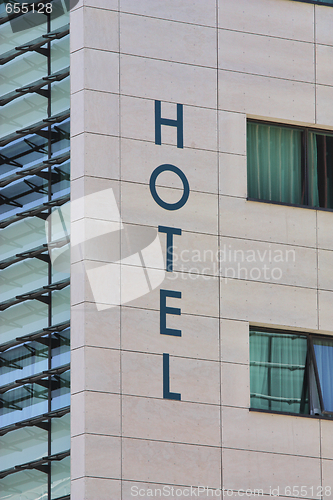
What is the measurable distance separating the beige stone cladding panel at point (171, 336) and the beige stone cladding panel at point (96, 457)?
219 cm

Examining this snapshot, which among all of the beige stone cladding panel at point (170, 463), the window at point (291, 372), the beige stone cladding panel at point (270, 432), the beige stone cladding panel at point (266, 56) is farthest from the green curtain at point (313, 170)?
the beige stone cladding panel at point (170, 463)

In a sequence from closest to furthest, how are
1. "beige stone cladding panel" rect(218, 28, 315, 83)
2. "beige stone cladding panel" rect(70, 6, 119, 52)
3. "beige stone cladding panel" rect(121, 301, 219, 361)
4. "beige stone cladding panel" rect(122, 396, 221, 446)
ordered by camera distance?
"beige stone cladding panel" rect(122, 396, 221, 446), "beige stone cladding panel" rect(121, 301, 219, 361), "beige stone cladding panel" rect(70, 6, 119, 52), "beige stone cladding panel" rect(218, 28, 315, 83)

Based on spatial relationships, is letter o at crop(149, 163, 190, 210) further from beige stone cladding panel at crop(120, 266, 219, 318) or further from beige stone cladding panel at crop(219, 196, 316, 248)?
beige stone cladding panel at crop(120, 266, 219, 318)

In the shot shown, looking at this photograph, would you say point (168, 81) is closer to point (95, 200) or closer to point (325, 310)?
point (95, 200)

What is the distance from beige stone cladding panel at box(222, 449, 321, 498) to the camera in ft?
90.7

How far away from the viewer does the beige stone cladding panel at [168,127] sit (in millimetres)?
29000

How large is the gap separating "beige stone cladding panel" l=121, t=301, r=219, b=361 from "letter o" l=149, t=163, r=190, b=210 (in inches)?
102

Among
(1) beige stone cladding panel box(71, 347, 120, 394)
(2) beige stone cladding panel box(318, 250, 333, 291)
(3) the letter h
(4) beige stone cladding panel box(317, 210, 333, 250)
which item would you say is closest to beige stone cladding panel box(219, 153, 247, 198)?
(3) the letter h

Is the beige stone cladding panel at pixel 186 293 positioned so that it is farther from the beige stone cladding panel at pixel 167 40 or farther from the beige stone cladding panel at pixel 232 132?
the beige stone cladding panel at pixel 167 40

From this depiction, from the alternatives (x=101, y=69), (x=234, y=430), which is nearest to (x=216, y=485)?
(x=234, y=430)

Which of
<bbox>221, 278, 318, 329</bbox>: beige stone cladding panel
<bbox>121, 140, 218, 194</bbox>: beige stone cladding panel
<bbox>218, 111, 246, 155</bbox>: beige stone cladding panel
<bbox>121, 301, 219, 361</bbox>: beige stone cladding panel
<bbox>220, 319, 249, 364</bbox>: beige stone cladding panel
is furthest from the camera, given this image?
<bbox>218, 111, 246, 155</bbox>: beige stone cladding panel

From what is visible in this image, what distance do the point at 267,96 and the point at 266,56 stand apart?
1086 millimetres

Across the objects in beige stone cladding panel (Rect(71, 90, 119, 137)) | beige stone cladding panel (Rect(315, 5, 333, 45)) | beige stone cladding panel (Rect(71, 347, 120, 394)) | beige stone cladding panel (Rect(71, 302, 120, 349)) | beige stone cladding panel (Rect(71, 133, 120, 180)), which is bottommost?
beige stone cladding panel (Rect(71, 347, 120, 394))

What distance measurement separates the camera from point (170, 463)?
88.8 feet
